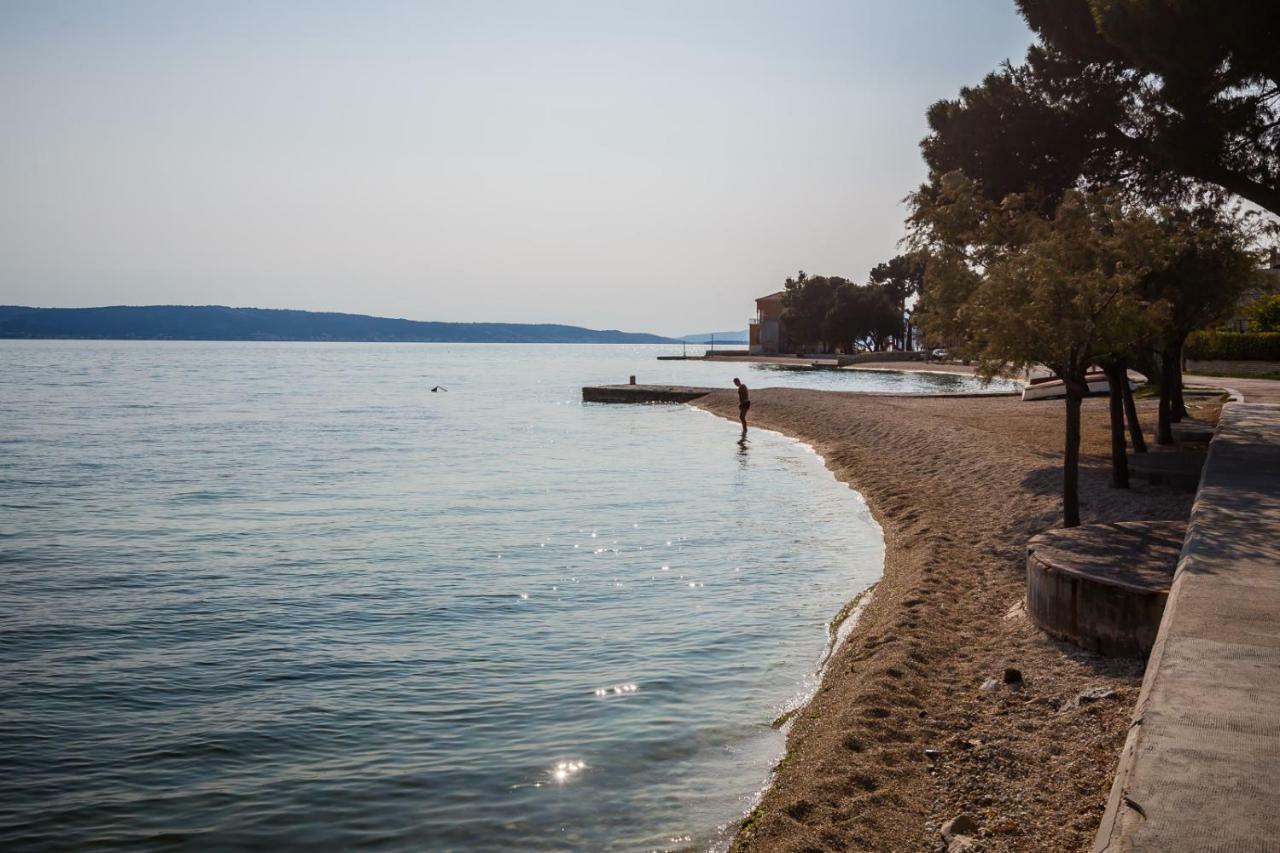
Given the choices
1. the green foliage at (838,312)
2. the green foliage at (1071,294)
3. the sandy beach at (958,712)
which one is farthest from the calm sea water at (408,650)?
the green foliage at (838,312)

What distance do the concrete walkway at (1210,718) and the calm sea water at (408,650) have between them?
3147 mm

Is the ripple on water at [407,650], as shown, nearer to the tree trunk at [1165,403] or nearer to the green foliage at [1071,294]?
the green foliage at [1071,294]

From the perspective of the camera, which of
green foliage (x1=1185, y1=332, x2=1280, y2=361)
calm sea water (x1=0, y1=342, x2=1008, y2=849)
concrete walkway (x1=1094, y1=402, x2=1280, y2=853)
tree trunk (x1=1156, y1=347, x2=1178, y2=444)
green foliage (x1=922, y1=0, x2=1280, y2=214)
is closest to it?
concrete walkway (x1=1094, y1=402, x2=1280, y2=853)

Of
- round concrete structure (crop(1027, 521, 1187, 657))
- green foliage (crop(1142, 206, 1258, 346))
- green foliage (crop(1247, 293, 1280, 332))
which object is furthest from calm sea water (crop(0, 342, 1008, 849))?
green foliage (crop(1247, 293, 1280, 332))

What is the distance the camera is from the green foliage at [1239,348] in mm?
52438

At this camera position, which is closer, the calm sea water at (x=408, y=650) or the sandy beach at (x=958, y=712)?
the sandy beach at (x=958, y=712)

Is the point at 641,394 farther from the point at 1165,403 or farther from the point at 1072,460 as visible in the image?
the point at 1072,460

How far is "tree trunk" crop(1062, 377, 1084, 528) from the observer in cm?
1495

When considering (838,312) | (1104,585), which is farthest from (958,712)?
(838,312)

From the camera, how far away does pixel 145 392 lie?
2945 inches

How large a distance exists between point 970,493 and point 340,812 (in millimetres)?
15748

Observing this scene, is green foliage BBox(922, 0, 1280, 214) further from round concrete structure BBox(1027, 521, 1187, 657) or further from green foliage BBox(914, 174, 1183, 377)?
round concrete structure BBox(1027, 521, 1187, 657)

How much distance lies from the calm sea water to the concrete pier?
32325 mm

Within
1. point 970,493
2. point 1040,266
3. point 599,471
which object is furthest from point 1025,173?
point 599,471
